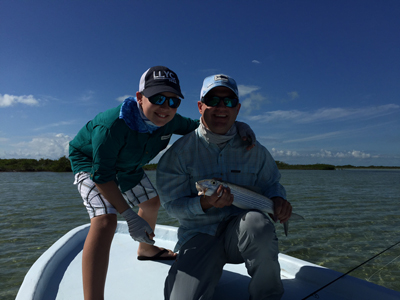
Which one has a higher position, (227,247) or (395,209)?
(227,247)

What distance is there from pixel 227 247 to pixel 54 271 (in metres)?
2.27

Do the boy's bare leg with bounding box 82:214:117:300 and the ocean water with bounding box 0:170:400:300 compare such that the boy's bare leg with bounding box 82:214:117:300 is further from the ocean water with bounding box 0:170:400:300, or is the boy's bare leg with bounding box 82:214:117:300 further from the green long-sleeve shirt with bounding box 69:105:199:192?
the ocean water with bounding box 0:170:400:300

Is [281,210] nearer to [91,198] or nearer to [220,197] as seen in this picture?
[220,197]

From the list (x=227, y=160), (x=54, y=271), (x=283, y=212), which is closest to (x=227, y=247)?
(x=283, y=212)

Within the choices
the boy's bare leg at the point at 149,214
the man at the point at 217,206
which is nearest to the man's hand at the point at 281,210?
the man at the point at 217,206

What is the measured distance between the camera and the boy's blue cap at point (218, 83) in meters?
2.40

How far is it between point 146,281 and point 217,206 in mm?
1532

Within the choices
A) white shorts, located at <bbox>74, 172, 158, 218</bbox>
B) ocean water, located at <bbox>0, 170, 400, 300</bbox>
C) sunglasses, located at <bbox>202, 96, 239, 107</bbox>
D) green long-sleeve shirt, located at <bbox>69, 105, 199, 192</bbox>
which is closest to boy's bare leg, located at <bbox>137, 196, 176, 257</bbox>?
green long-sleeve shirt, located at <bbox>69, 105, 199, 192</bbox>

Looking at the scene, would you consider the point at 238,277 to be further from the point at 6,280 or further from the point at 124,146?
the point at 6,280

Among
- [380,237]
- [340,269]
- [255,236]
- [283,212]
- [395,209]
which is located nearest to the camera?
[255,236]

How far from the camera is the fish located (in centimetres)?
207

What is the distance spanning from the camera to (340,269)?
16.6ft

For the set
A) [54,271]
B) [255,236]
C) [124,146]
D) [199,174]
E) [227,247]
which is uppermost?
[124,146]

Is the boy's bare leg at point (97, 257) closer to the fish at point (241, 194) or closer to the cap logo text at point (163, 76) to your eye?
the fish at point (241, 194)
